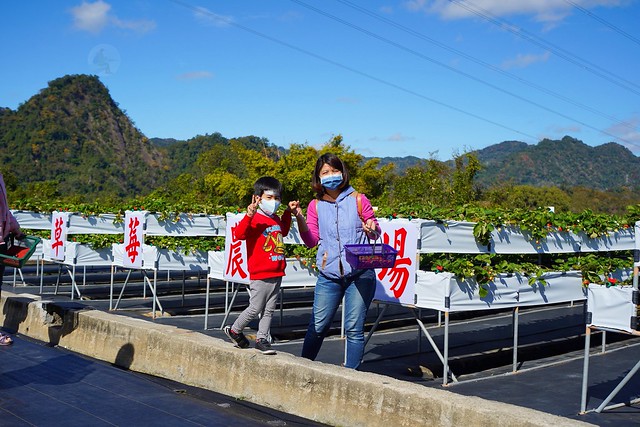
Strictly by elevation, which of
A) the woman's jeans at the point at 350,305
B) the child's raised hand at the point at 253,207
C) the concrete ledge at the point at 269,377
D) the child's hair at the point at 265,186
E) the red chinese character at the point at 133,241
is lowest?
the concrete ledge at the point at 269,377

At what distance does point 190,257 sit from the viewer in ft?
41.8

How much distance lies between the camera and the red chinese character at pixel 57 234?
1463cm

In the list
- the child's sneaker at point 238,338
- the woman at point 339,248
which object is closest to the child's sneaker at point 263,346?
the child's sneaker at point 238,338

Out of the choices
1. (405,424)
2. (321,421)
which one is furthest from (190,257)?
(405,424)

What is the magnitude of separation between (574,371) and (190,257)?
21.8ft

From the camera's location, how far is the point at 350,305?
6.48 meters

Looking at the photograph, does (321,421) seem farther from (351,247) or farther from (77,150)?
(77,150)

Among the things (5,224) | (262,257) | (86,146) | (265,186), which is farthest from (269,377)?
(86,146)

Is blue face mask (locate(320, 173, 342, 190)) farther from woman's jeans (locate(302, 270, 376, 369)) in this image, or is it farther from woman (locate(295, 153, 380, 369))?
woman's jeans (locate(302, 270, 376, 369))

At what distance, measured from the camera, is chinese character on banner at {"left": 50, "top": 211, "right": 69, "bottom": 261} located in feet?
47.6

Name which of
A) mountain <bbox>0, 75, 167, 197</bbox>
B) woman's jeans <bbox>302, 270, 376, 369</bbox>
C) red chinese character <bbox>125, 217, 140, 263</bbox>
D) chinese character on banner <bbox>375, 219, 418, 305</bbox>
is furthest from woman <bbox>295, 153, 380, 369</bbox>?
mountain <bbox>0, 75, 167, 197</bbox>

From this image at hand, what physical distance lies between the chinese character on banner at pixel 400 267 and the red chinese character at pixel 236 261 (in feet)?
8.37

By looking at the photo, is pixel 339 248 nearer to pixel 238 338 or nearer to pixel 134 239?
pixel 238 338

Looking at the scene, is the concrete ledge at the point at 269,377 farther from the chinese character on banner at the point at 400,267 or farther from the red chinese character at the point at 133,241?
the red chinese character at the point at 133,241
